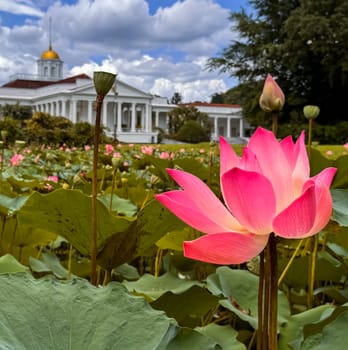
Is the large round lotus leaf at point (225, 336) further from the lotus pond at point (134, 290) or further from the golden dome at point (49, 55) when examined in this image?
the golden dome at point (49, 55)

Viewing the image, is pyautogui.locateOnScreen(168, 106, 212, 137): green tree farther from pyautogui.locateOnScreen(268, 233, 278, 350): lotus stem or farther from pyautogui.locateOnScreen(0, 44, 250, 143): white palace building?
pyautogui.locateOnScreen(268, 233, 278, 350): lotus stem

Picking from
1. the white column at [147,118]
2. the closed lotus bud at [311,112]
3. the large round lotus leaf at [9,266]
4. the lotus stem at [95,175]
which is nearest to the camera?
the lotus stem at [95,175]

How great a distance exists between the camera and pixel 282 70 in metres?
14.8

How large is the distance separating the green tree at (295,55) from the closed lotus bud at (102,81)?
13374 mm

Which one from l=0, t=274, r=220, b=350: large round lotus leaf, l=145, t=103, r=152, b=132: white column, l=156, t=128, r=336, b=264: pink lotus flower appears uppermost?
l=145, t=103, r=152, b=132: white column

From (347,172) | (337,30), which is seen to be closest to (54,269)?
(347,172)

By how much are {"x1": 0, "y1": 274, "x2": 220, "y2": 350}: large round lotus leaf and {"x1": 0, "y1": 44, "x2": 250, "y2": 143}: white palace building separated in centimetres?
2306

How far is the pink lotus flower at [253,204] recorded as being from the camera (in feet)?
0.78

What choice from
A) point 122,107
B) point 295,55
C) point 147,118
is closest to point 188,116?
point 147,118

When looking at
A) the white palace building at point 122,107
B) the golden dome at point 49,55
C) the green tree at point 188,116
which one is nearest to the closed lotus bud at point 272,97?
the white palace building at point 122,107

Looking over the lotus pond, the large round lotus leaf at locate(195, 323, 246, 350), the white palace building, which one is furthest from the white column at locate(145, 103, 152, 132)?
the large round lotus leaf at locate(195, 323, 246, 350)

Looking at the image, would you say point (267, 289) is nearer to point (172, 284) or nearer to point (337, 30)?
point (172, 284)

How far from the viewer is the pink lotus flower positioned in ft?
0.78

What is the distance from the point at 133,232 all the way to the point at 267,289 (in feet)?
0.61
